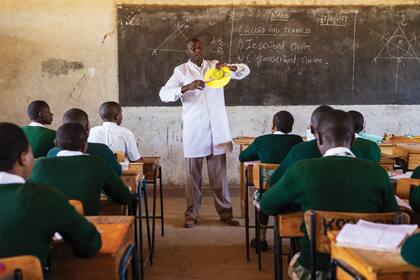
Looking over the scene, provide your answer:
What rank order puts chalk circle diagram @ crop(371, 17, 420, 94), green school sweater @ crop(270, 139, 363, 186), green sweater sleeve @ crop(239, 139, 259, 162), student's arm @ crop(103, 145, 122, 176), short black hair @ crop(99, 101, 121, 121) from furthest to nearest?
1. chalk circle diagram @ crop(371, 17, 420, 94)
2. short black hair @ crop(99, 101, 121, 121)
3. green sweater sleeve @ crop(239, 139, 259, 162)
4. student's arm @ crop(103, 145, 122, 176)
5. green school sweater @ crop(270, 139, 363, 186)

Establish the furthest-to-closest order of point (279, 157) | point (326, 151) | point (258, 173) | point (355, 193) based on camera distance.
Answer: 1. point (279, 157)
2. point (258, 173)
3. point (326, 151)
4. point (355, 193)

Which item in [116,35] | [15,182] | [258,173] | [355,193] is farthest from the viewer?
[116,35]

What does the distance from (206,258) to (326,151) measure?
1.90 metres

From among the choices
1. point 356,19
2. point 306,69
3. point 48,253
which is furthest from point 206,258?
point 356,19

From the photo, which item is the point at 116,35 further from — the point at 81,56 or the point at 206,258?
the point at 206,258

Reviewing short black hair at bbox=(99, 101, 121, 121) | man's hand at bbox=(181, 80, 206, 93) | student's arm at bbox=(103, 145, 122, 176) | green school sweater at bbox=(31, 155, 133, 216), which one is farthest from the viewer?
man's hand at bbox=(181, 80, 206, 93)

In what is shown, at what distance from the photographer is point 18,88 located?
638cm

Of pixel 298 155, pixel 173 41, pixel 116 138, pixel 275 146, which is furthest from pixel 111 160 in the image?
pixel 173 41

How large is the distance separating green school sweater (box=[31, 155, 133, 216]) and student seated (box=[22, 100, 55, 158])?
4.37 ft

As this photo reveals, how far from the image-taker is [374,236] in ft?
5.90

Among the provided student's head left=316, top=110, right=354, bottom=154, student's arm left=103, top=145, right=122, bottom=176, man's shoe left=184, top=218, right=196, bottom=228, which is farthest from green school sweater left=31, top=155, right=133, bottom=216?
man's shoe left=184, top=218, right=196, bottom=228

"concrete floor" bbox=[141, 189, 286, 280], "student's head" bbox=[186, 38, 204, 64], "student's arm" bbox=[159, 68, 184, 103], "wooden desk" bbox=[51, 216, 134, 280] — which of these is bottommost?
"concrete floor" bbox=[141, 189, 286, 280]

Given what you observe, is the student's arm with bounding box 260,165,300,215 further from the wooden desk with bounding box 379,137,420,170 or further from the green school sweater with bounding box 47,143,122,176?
the wooden desk with bounding box 379,137,420,170

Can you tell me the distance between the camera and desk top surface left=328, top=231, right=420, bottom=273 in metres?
1.58
